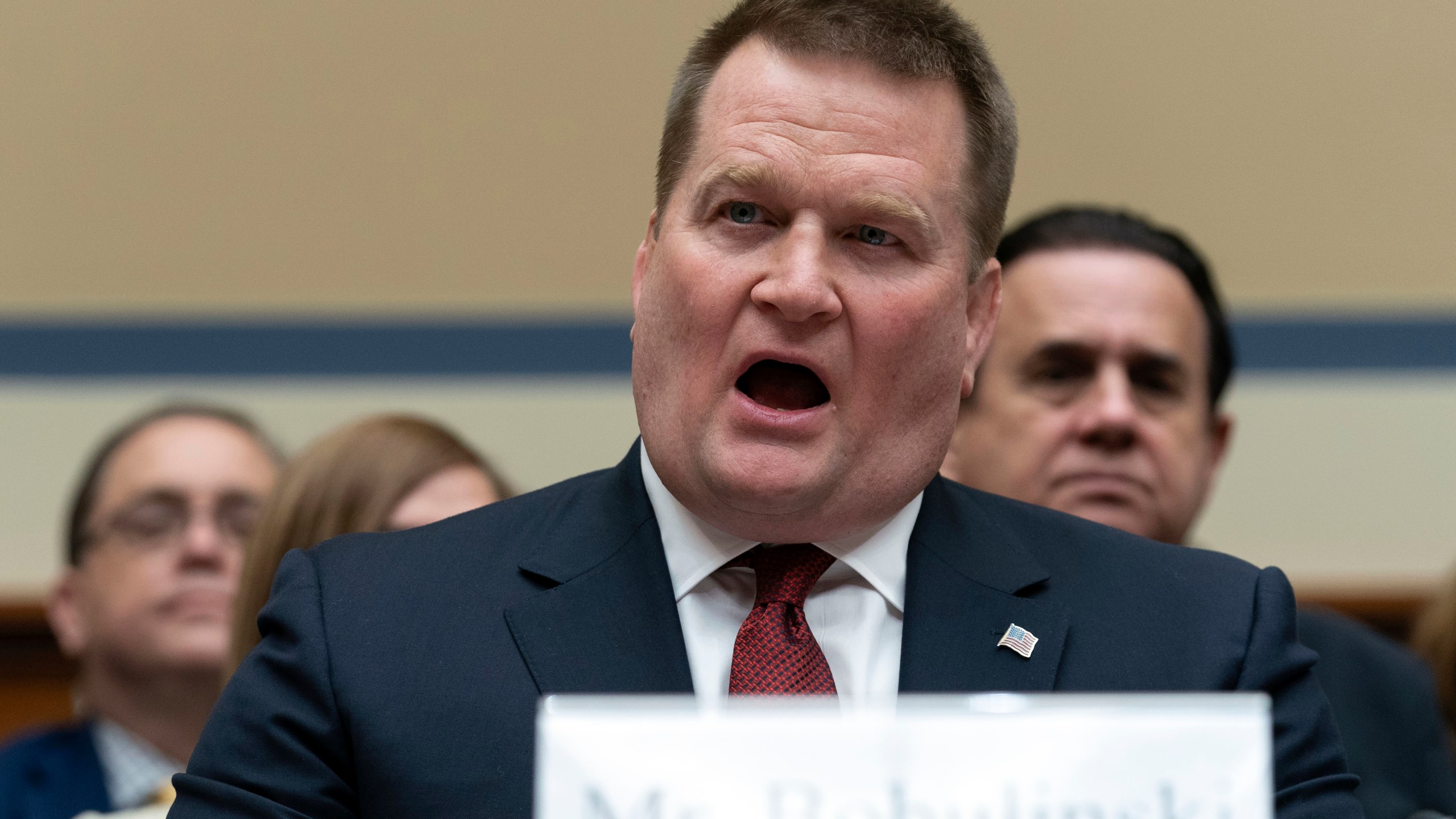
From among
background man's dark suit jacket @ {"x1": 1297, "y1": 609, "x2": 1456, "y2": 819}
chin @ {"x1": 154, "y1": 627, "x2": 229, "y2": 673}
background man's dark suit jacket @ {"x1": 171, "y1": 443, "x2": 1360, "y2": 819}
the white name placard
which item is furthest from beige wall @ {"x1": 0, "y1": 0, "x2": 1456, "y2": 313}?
the white name placard

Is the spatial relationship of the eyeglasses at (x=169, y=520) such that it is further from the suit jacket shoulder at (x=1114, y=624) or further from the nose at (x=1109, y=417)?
the suit jacket shoulder at (x=1114, y=624)

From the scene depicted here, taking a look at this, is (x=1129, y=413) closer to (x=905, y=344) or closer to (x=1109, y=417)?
(x=1109, y=417)

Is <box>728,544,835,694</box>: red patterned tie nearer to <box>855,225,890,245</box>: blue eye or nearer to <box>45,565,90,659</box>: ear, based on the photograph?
<box>855,225,890,245</box>: blue eye

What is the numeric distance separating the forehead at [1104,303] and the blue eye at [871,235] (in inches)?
45.2

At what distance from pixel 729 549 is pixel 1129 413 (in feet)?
3.79

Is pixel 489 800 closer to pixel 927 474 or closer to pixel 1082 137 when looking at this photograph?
pixel 927 474

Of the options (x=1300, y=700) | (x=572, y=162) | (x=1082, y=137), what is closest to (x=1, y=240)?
(x=572, y=162)

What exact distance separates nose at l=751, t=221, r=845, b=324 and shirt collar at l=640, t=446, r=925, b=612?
28cm

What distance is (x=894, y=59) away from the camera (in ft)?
5.39

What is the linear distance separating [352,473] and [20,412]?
2.40 m

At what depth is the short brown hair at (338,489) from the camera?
2.59 metres

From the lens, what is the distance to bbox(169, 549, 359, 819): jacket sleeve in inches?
58.2

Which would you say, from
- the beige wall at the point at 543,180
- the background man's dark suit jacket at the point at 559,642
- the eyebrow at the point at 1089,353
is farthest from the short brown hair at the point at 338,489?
the beige wall at the point at 543,180

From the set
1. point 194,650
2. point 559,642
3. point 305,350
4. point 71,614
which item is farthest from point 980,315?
point 305,350
